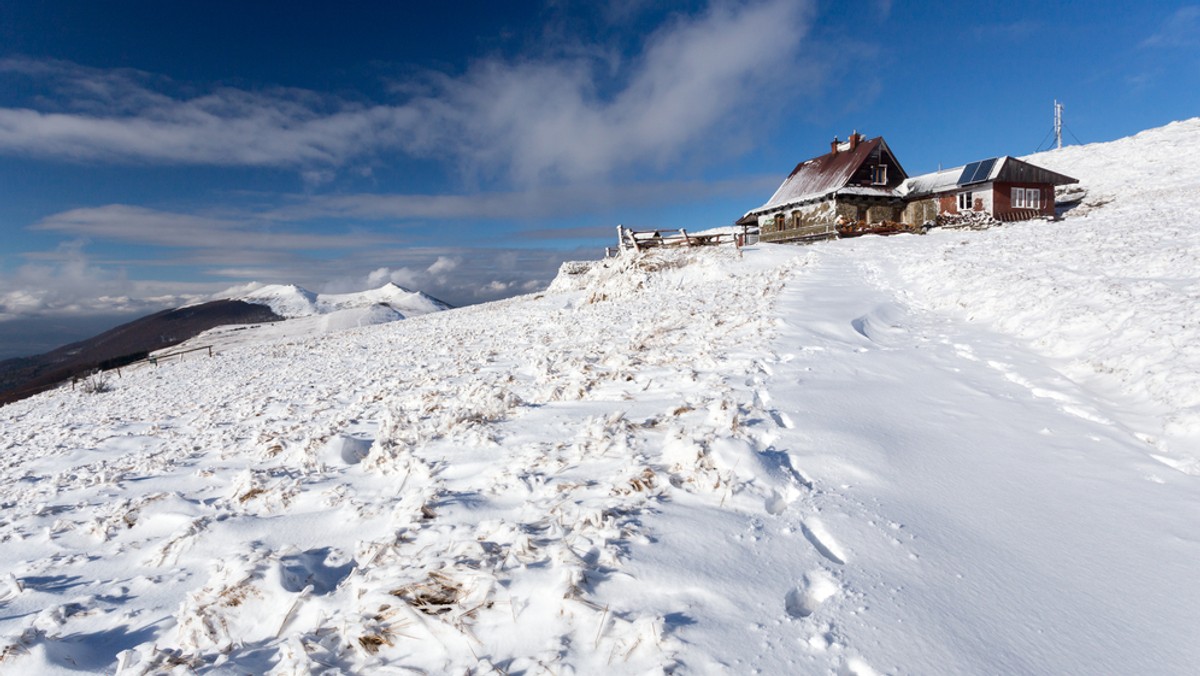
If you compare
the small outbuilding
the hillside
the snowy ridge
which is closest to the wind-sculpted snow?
the small outbuilding

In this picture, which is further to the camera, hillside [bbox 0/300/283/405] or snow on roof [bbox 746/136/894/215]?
hillside [bbox 0/300/283/405]

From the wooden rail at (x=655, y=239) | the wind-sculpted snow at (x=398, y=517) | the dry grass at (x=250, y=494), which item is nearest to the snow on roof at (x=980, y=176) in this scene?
the wooden rail at (x=655, y=239)

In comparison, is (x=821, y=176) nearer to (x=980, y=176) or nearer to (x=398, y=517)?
(x=980, y=176)

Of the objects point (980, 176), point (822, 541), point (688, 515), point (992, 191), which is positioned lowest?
point (822, 541)

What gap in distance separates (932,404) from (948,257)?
14.8 meters

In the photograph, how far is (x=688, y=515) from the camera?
11.9 feet

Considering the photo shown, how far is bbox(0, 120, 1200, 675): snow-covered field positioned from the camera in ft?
8.50

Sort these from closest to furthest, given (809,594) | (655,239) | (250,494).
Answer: (809,594), (250,494), (655,239)

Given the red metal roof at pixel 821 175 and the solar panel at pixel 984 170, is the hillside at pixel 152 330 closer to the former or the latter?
the red metal roof at pixel 821 175

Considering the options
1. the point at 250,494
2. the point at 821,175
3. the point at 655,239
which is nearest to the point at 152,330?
the point at 655,239

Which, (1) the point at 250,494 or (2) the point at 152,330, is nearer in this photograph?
(1) the point at 250,494

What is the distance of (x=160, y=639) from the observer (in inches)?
125

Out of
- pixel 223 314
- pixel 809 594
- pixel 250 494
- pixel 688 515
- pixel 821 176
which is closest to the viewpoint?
pixel 809 594

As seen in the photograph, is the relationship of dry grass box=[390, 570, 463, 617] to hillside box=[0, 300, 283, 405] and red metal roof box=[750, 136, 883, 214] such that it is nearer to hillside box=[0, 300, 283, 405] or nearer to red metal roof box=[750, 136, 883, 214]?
red metal roof box=[750, 136, 883, 214]
